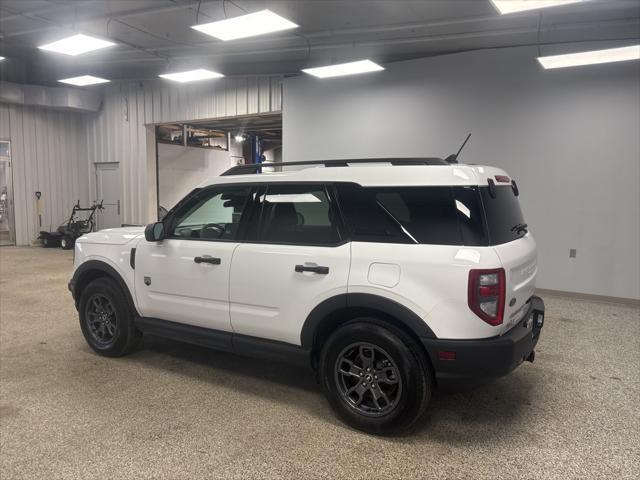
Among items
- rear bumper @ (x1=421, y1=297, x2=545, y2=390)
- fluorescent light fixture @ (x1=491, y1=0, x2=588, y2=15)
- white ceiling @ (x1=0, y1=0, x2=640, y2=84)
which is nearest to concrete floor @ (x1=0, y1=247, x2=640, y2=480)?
rear bumper @ (x1=421, y1=297, x2=545, y2=390)

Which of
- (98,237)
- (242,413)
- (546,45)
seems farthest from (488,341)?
(546,45)

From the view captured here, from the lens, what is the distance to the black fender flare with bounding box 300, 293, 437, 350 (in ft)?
8.32

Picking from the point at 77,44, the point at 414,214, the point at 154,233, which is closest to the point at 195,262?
the point at 154,233

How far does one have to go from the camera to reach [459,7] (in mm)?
5781

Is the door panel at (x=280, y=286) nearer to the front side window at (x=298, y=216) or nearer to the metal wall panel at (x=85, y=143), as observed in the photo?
the front side window at (x=298, y=216)

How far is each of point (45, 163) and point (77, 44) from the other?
721 centimetres

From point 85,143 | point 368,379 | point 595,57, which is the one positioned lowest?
point 368,379

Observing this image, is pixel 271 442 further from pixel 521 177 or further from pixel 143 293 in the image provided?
pixel 521 177

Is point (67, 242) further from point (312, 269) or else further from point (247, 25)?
point (312, 269)

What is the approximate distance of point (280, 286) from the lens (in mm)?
2959

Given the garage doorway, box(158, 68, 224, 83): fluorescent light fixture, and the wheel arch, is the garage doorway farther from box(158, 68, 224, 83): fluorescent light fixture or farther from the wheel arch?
the wheel arch

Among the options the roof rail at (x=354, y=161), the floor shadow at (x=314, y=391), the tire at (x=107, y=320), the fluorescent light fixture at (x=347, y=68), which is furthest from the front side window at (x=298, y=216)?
the fluorescent light fixture at (x=347, y=68)

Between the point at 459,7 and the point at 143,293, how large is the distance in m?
5.13

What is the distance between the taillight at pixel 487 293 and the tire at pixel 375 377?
16.8 inches
